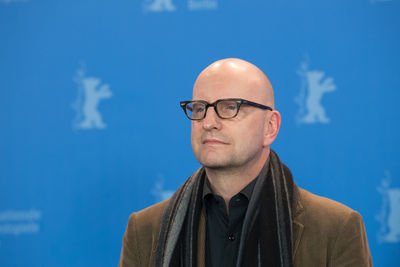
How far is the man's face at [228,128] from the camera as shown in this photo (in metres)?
1.63

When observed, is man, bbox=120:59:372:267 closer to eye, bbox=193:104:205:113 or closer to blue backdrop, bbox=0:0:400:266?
eye, bbox=193:104:205:113

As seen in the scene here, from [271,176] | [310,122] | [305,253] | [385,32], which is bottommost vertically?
[305,253]

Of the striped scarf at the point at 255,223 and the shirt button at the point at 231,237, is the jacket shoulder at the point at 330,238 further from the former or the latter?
the shirt button at the point at 231,237

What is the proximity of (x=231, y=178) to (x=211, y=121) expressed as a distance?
8.6 inches

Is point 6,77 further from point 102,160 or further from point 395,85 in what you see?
point 395,85

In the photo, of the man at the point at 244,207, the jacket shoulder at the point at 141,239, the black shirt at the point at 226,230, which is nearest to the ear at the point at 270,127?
the man at the point at 244,207

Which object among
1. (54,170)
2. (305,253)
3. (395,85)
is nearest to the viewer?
(305,253)

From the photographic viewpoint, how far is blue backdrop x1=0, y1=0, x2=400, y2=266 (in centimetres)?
247

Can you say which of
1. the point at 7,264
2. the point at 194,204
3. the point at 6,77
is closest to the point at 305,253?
the point at 194,204

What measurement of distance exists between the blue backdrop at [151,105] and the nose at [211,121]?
919 mm

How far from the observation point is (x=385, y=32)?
2.49 meters

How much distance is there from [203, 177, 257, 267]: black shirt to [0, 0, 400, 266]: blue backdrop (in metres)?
0.82

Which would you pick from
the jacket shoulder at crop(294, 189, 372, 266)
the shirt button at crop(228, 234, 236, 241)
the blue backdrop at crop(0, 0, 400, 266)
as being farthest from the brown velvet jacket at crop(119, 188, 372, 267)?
the blue backdrop at crop(0, 0, 400, 266)

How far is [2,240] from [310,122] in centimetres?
172
